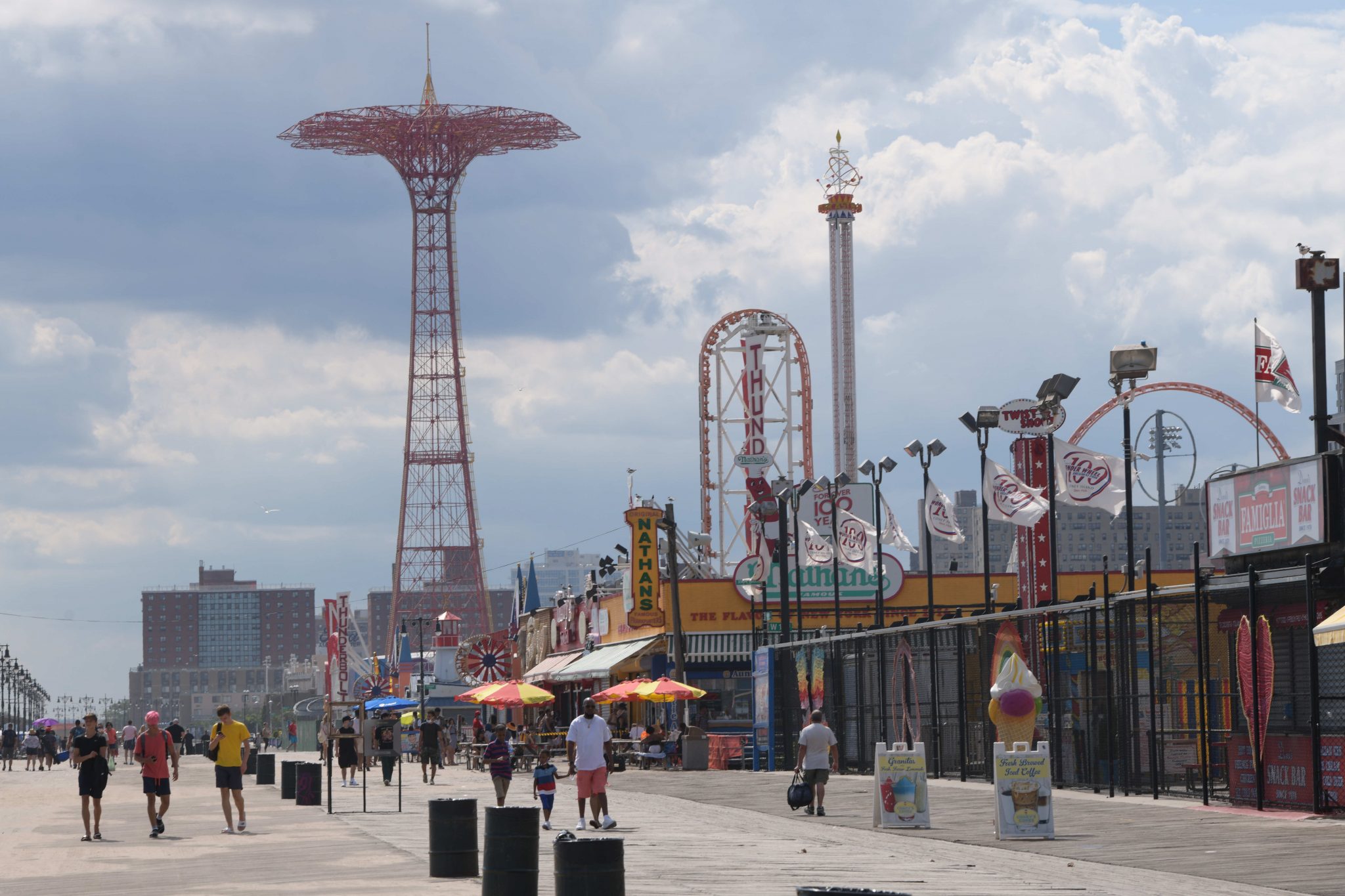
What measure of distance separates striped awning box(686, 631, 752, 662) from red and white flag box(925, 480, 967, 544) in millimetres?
18713

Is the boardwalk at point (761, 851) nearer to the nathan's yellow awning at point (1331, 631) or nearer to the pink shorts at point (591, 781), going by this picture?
the pink shorts at point (591, 781)

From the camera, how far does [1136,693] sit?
2648 centimetres

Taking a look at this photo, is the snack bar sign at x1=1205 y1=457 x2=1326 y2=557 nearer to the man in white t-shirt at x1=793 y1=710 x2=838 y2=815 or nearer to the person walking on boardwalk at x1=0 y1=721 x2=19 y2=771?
the man in white t-shirt at x1=793 y1=710 x2=838 y2=815

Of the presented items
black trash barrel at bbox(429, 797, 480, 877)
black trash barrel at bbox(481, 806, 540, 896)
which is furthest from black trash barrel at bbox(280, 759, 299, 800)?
black trash barrel at bbox(481, 806, 540, 896)

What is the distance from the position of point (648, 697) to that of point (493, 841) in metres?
30.0

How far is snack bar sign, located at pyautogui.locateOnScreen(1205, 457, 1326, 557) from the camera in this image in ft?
78.0

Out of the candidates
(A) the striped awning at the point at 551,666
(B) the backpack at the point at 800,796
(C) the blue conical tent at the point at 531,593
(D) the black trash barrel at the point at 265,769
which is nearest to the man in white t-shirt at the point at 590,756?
(B) the backpack at the point at 800,796

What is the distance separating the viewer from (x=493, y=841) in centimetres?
1426

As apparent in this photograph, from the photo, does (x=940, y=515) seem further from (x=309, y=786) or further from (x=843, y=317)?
(x=843, y=317)

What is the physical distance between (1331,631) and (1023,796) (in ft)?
12.2

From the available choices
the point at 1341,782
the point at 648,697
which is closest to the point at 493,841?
the point at 1341,782

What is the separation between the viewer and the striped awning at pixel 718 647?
5525 centimetres

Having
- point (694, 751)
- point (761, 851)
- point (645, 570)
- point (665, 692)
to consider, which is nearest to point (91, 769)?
point (761, 851)

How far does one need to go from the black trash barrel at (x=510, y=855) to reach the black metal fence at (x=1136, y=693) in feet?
36.7
